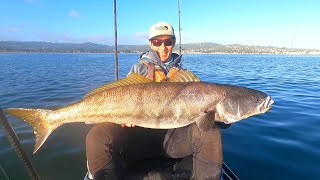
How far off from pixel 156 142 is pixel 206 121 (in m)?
1.60

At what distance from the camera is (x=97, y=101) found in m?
4.61

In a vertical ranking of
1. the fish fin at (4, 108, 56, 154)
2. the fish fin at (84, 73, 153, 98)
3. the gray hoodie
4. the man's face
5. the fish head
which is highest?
the man's face

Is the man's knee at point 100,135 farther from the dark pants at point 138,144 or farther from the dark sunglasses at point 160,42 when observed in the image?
the dark sunglasses at point 160,42

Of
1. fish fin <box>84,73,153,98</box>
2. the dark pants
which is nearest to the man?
the dark pants

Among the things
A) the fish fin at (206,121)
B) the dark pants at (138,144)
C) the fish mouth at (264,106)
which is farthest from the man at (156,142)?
the fish mouth at (264,106)

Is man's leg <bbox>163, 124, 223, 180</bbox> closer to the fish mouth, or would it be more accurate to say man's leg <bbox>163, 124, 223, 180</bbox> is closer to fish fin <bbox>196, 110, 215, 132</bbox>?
fish fin <bbox>196, 110, 215, 132</bbox>

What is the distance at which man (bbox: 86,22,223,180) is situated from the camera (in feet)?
15.1

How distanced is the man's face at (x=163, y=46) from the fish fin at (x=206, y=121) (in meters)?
2.29

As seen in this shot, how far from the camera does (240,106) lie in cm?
460

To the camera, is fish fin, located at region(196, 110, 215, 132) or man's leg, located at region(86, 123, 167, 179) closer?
fish fin, located at region(196, 110, 215, 132)

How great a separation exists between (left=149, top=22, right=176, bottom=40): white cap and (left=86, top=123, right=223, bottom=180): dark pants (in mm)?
2086

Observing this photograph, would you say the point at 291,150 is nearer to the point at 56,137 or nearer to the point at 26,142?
the point at 56,137

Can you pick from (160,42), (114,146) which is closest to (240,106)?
(114,146)

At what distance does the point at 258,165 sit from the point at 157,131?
135 inches
